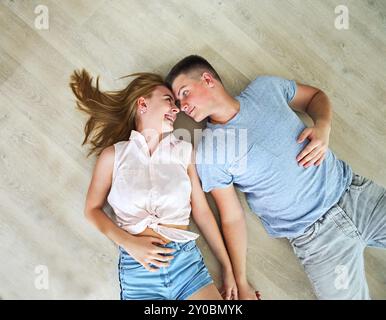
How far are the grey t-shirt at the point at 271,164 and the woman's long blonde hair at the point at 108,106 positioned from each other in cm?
30

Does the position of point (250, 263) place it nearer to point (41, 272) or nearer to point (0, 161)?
A: point (41, 272)

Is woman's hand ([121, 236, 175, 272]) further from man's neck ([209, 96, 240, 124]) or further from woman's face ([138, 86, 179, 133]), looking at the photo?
man's neck ([209, 96, 240, 124])

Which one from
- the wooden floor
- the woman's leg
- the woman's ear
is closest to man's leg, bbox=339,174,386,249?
the wooden floor

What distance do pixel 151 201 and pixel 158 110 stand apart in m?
0.34

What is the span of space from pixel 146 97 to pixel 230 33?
497 millimetres

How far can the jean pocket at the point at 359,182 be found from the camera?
1391 mm

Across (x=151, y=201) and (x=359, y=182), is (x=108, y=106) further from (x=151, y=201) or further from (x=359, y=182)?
(x=359, y=182)

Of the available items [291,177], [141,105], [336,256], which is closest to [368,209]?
[336,256]

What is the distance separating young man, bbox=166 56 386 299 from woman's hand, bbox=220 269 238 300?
25 centimetres

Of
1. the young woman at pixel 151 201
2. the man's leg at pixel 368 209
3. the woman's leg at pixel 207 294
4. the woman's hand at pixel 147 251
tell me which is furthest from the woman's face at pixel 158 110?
the man's leg at pixel 368 209

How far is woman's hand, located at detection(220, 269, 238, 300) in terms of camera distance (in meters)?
1.41

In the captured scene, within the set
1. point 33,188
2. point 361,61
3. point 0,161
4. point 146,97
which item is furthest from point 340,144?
point 0,161

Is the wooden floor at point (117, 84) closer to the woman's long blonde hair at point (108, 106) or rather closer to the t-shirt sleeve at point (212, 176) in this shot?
the woman's long blonde hair at point (108, 106)

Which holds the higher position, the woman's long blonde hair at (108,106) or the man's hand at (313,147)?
the man's hand at (313,147)
